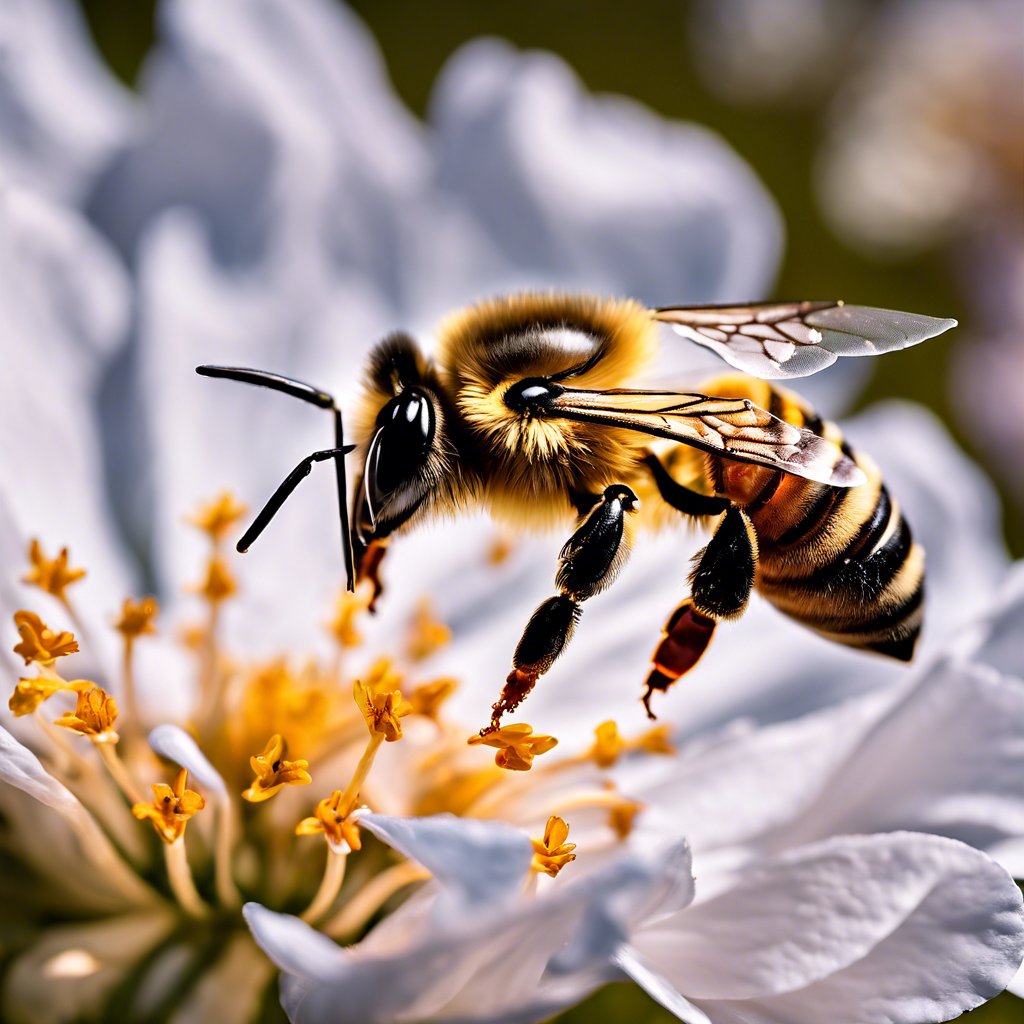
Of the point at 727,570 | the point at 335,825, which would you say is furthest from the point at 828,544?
the point at 335,825

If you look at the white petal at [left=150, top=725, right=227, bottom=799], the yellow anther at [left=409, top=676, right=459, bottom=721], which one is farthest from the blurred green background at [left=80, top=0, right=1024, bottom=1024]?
the white petal at [left=150, top=725, right=227, bottom=799]

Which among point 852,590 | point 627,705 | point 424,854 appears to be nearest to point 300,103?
point 627,705

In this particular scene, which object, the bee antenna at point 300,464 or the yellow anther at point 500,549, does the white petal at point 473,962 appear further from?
the yellow anther at point 500,549

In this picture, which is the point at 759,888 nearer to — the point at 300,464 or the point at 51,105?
the point at 300,464

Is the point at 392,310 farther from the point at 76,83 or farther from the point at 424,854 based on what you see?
the point at 424,854

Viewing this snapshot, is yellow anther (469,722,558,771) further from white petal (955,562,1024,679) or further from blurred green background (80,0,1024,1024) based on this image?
blurred green background (80,0,1024,1024)
